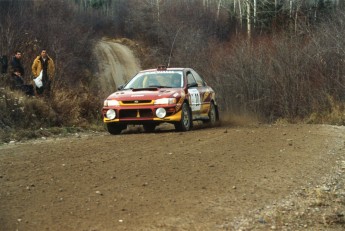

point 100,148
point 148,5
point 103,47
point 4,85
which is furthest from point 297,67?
point 148,5

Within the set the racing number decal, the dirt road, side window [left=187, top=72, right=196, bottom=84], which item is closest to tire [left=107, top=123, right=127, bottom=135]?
the racing number decal

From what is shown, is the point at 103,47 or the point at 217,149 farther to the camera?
the point at 103,47

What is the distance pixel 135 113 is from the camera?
13227mm

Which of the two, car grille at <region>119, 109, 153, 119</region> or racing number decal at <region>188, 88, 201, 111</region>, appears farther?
racing number decal at <region>188, 88, 201, 111</region>

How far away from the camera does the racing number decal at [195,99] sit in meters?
14.3

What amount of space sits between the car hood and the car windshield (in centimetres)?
55

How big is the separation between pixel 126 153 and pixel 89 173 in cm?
183

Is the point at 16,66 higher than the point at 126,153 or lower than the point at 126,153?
higher

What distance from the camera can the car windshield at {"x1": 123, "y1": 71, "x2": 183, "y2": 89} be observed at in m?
14.4

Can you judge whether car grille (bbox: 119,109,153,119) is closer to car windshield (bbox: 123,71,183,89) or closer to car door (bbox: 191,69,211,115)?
car windshield (bbox: 123,71,183,89)

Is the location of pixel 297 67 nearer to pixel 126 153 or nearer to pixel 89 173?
pixel 126 153

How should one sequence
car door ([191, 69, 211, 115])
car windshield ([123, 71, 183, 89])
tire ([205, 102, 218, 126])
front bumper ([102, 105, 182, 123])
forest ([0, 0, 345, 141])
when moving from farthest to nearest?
1. forest ([0, 0, 345, 141])
2. tire ([205, 102, 218, 126])
3. car door ([191, 69, 211, 115])
4. car windshield ([123, 71, 183, 89])
5. front bumper ([102, 105, 182, 123])

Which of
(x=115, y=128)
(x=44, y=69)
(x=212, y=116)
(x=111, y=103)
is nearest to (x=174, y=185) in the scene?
(x=111, y=103)

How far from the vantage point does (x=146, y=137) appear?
39.4ft
